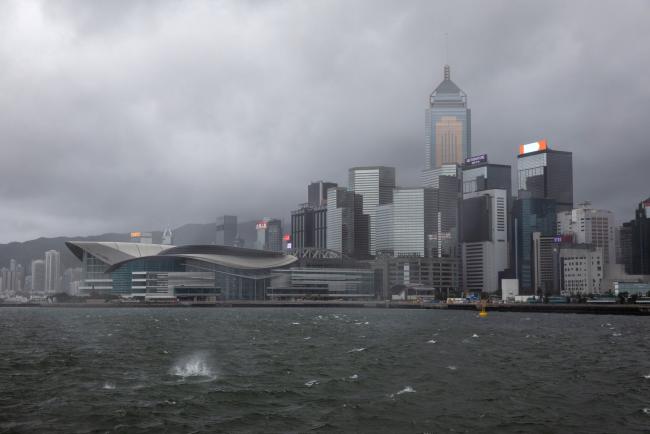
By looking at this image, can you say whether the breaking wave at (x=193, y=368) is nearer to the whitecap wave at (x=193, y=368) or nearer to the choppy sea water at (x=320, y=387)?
the whitecap wave at (x=193, y=368)

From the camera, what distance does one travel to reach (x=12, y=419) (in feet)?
129

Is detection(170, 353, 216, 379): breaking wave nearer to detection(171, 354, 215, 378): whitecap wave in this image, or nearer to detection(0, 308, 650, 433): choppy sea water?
detection(171, 354, 215, 378): whitecap wave

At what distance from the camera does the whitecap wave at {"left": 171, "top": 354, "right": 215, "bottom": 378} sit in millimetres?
56688

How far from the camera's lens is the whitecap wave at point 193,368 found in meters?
56.7

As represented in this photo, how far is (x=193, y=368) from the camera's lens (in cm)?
6091

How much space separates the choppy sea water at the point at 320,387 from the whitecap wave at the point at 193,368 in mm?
164

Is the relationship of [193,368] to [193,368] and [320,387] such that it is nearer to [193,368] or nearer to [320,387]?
[193,368]

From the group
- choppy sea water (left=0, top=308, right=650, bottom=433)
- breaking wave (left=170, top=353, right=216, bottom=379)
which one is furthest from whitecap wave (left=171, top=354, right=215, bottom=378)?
choppy sea water (left=0, top=308, right=650, bottom=433)

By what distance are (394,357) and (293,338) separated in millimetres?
28744

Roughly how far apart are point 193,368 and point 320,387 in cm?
1396

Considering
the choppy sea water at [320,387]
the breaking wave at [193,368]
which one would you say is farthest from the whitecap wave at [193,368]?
the choppy sea water at [320,387]

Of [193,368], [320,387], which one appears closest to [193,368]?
[193,368]

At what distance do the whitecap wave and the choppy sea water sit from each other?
16 cm

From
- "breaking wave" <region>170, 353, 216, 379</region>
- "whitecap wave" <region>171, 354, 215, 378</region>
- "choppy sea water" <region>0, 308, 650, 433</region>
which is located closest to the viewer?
"choppy sea water" <region>0, 308, 650, 433</region>
